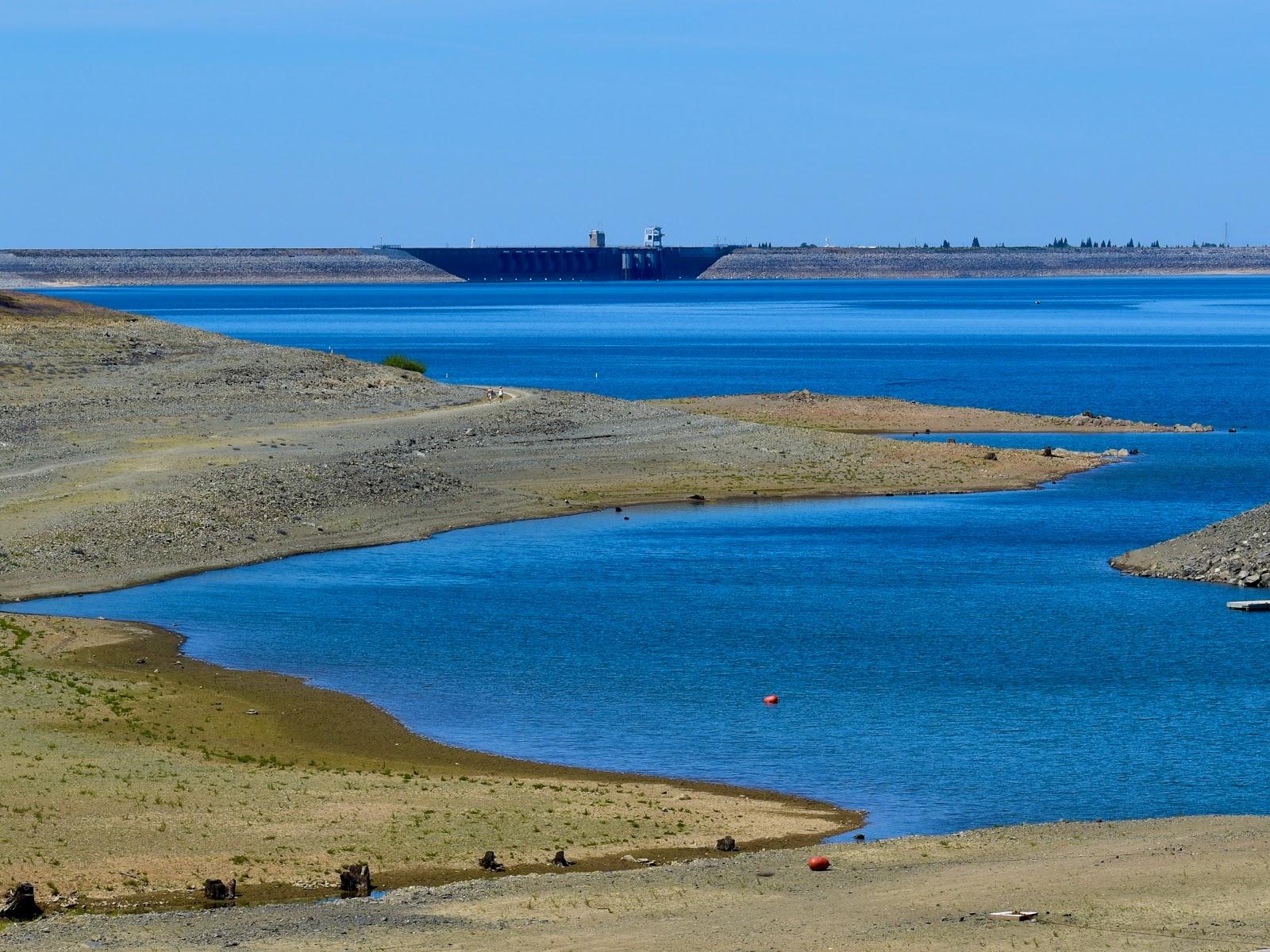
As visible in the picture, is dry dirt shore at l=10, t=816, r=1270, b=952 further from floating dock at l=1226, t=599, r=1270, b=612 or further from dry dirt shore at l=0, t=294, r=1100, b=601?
dry dirt shore at l=0, t=294, r=1100, b=601

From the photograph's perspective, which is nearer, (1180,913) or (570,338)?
(1180,913)

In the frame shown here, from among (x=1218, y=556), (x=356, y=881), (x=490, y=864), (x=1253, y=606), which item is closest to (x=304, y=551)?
(x=1218, y=556)

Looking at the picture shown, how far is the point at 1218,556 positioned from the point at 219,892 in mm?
31703

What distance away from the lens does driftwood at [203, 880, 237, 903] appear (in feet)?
69.2

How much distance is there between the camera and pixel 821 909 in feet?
66.0

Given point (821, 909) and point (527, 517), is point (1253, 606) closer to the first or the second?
point (527, 517)

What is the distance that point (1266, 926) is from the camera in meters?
19.1

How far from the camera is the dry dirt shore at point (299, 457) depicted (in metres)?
49.9

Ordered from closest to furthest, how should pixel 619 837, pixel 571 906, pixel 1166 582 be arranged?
pixel 571 906, pixel 619 837, pixel 1166 582

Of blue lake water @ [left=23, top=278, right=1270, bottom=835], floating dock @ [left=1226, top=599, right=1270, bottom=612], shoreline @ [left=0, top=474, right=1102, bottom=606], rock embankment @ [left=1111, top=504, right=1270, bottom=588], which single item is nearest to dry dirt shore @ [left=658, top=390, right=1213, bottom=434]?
shoreline @ [left=0, top=474, right=1102, bottom=606]

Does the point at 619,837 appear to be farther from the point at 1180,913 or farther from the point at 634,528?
the point at 634,528

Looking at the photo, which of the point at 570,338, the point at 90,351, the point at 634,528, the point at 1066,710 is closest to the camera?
the point at 1066,710

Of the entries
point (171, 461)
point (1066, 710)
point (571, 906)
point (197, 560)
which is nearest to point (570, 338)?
point (171, 461)

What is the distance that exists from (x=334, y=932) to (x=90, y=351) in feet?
231
